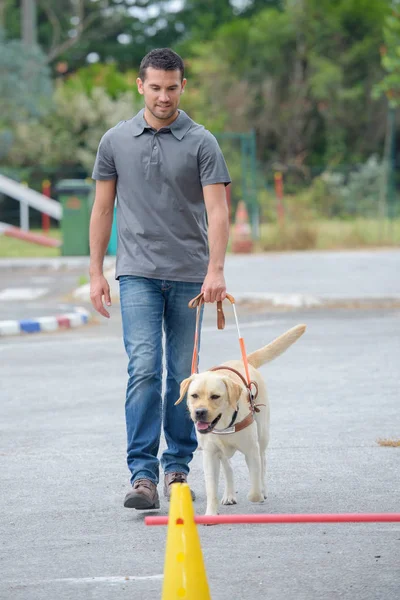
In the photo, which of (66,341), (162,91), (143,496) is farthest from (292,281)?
(143,496)

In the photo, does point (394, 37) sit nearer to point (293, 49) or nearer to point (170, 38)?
point (293, 49)

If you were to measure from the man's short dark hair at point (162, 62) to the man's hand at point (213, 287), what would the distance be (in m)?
0.99

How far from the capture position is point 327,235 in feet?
83.7

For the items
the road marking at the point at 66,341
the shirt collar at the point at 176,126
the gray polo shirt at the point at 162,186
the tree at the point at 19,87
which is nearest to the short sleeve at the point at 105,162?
the gray polo shirt at the point at 162,186

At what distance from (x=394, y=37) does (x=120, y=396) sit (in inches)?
641

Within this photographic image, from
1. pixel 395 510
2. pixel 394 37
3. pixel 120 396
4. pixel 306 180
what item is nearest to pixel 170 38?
pixel 306 180

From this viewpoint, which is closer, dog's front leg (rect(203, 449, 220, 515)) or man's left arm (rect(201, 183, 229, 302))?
dog's front leg (rect(203, 449, 220, 515))

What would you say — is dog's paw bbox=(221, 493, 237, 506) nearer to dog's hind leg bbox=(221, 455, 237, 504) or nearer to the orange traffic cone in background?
dog's hind leg bbox=(221, 455, 237, 504)

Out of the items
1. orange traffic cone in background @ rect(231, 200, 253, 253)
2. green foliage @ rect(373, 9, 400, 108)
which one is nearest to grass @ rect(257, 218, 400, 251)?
orange traffic cone in background @ rect(231, 200, 253, 253)

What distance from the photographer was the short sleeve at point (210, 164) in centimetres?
582

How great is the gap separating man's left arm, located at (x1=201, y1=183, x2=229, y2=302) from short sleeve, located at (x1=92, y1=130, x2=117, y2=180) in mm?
492

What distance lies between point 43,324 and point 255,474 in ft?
26.3

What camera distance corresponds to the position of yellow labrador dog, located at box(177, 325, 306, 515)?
5.48 meters

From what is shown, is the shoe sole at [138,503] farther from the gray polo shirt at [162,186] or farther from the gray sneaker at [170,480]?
the gray polo shirt at [162,186]
